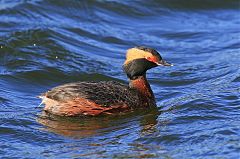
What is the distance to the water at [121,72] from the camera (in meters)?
11.0

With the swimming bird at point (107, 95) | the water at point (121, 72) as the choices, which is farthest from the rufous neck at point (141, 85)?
the water at point (121, 72)

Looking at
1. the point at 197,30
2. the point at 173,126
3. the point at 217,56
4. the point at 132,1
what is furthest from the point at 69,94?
the point at 132,1

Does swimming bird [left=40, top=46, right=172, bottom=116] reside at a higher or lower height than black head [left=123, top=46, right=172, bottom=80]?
lower

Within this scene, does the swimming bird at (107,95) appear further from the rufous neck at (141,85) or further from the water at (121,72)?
the water at (121,72)

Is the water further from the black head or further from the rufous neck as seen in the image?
the black head

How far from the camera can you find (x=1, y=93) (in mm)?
13969

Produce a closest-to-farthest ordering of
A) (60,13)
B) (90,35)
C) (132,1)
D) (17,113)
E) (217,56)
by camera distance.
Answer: (17,113), (217,56), (90,35), (60,13), (132,1)

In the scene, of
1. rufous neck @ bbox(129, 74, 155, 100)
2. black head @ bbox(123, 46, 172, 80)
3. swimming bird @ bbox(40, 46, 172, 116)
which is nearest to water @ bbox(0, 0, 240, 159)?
swimming bird @ bbox(40, 46, 172, 116)

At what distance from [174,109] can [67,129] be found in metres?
1.92

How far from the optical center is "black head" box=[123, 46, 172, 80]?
12.7m

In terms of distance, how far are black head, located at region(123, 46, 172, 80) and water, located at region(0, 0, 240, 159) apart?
695mm

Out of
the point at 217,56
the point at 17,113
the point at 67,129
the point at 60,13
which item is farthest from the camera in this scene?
the point at 60,13

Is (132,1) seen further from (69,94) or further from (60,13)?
(69,94)

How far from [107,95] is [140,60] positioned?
87cm
